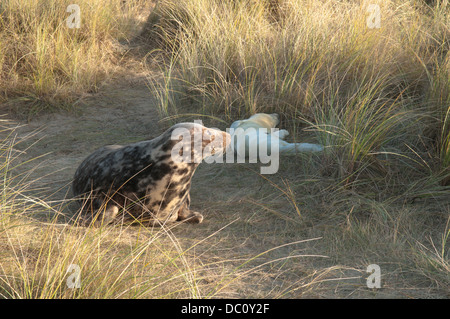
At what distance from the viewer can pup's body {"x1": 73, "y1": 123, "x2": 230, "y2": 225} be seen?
131 inches

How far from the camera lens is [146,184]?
3322 mm

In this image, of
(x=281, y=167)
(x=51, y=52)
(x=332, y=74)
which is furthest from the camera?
(x=51, y=52)

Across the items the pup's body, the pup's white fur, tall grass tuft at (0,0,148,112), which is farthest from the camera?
tall grass tuft at (0,0,148,112)

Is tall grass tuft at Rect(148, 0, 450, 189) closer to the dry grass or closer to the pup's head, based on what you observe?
the dry grass

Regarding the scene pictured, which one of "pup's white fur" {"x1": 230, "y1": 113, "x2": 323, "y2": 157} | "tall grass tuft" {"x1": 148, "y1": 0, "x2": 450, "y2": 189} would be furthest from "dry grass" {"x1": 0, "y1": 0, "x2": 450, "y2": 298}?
"pup's white fur" {"x1": 230, "y1": 113, "x2": 323, "y2": 157}

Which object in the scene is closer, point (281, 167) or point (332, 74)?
point (281, 167)

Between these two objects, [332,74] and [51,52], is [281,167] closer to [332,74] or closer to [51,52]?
[332,74]

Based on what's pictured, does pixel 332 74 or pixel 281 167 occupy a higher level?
pixel 332 74

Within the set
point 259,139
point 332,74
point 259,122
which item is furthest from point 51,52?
point 332,74

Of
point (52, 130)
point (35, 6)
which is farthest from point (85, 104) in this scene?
point (35, 6)

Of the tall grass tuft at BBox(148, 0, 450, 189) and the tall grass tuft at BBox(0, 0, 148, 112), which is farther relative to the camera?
the tall grass tuft at BBox(0, 0, 148, 112)

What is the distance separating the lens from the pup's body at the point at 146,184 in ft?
10.9

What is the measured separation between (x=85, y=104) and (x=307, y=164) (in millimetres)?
2635

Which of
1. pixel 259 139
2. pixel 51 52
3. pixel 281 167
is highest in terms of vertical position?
pixel 51 52
